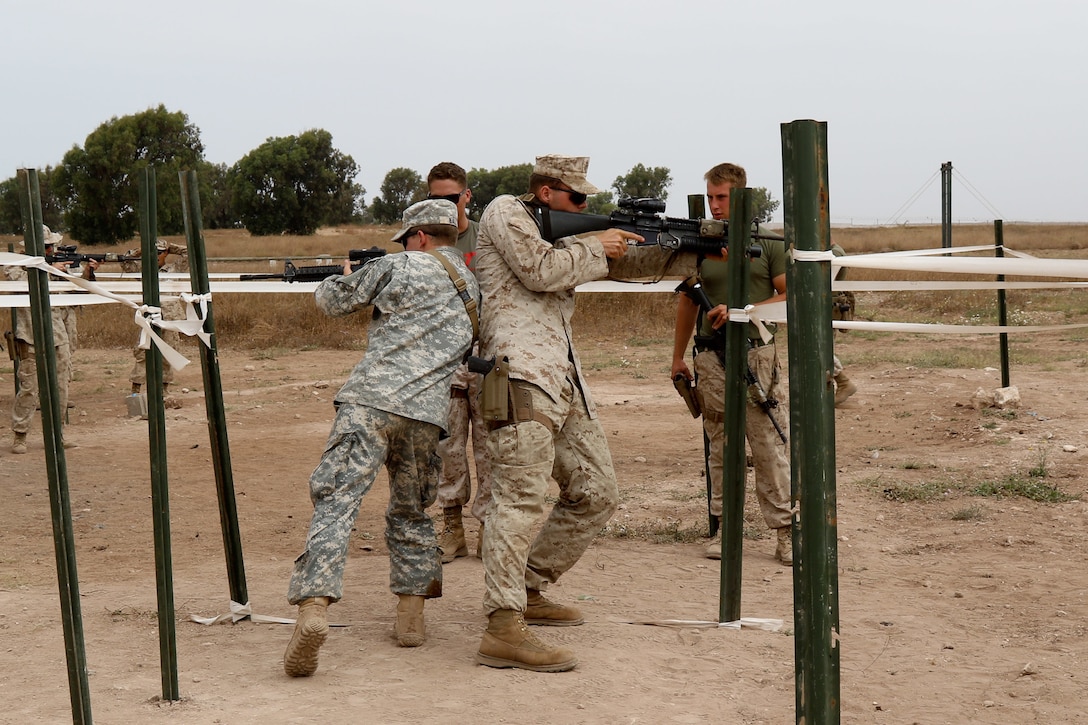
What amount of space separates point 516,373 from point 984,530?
3.70 m

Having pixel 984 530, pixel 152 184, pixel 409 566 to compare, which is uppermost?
pixel 152 184

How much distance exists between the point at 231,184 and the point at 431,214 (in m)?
53.0

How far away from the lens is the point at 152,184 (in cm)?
406

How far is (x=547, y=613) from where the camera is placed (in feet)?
16.8

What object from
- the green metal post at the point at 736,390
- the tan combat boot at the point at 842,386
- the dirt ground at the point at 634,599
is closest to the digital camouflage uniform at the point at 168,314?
the dirt ground at the point at 634,599

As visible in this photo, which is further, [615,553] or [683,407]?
[683,407]

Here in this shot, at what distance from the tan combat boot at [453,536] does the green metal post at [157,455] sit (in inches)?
91.7

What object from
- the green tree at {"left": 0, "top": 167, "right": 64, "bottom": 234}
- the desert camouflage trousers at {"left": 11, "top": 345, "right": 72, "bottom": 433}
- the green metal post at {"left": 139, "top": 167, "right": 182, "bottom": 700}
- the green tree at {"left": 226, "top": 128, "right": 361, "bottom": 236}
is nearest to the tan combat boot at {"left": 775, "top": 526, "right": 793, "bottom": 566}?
the green metal post at {"left": 139, "top": 167, "right": 182, "bottom": 700}

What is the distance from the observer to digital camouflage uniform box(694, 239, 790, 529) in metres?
6.17

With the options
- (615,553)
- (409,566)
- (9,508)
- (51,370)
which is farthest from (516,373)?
(9,508)

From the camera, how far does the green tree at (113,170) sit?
42875 millimetres

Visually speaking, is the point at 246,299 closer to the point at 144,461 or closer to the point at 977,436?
the point at 144,461

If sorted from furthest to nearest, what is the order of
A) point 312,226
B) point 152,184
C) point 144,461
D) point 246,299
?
point 312,226
point 246,299
point 144,461
point 152,184

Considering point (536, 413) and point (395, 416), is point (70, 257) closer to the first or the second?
point (395, 416)
